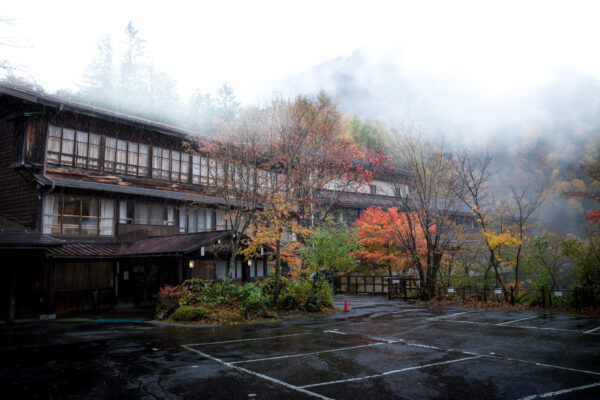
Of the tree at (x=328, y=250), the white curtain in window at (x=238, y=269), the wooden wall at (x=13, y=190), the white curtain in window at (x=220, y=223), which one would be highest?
the wooden wall at (x=13, y=190)

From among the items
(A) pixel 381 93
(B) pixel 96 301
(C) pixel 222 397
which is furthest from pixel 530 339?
(A) pixel 381 93

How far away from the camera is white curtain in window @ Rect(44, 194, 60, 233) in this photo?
21.2m

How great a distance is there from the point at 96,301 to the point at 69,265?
2557 millimetres

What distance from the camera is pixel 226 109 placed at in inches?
2512

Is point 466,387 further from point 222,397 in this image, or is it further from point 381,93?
point 381,93

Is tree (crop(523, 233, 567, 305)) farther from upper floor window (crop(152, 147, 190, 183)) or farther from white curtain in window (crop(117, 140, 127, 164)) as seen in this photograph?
white curtain in window (crop(117, 140, 127, 164))

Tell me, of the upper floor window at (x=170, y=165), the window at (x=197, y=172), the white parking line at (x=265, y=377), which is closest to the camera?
the white parking line at (x=265, y=377)

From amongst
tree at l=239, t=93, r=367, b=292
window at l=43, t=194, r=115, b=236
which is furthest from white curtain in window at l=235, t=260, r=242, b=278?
window at l=43, t=194, r=115, b=236

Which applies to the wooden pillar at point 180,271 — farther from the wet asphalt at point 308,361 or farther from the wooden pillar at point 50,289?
the wooden pillar at point 50,289

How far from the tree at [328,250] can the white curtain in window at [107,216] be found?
1156 centimetres

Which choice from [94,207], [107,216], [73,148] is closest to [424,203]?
[107,216]

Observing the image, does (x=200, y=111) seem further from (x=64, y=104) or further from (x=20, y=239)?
(x=20, y=239)

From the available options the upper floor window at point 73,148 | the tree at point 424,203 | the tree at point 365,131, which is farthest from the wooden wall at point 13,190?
the tree at point 365,131

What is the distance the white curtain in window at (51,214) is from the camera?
21.2 metres
